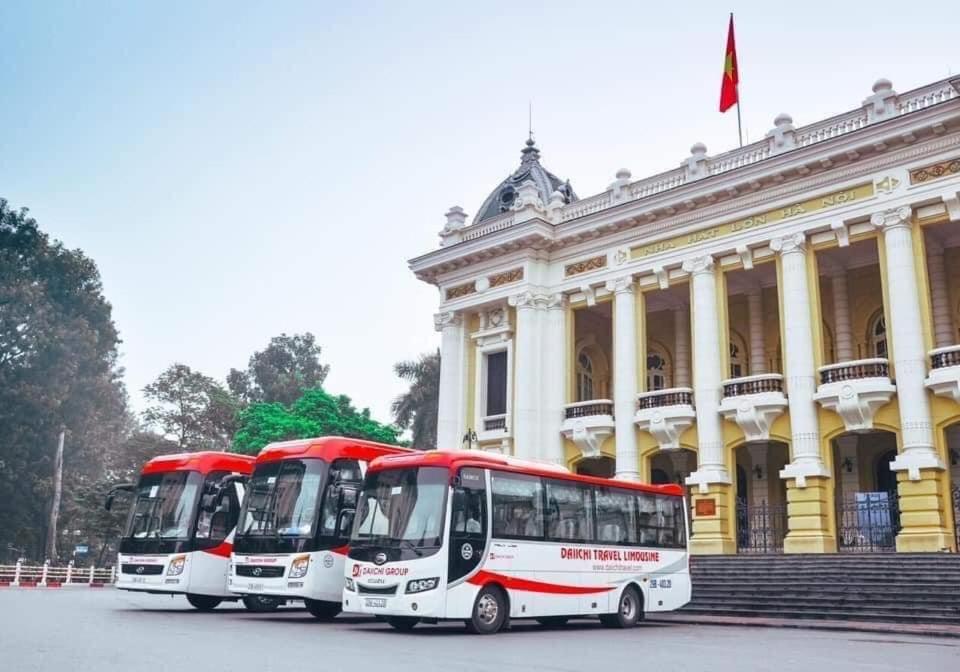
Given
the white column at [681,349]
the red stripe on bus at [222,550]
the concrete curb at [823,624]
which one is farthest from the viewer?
the white column at [681,349]

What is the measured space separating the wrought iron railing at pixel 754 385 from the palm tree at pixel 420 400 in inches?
876

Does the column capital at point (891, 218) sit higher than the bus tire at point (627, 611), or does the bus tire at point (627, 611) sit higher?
the column capital at point (891, 218)

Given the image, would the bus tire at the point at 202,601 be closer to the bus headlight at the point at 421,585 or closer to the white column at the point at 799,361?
the bus headlight at the point at 421,585

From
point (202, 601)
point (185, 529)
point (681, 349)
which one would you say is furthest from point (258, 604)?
point (681, 349)

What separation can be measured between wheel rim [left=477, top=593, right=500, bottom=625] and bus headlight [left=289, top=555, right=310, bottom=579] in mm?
3270

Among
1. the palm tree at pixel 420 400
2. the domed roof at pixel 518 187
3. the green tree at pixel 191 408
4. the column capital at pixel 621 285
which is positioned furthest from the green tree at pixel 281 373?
the column capital at pixel 621 285

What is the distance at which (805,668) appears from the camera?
870cm

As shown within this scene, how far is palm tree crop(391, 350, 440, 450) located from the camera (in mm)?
44375

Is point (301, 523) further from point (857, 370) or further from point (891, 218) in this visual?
point (891, 218)

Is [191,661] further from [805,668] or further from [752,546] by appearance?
[752,546]

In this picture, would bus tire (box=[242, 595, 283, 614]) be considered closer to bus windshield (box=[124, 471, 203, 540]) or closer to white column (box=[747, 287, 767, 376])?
bus windshield (box=[124, 471, 203, 540])

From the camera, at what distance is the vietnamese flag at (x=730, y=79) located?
1027 inches

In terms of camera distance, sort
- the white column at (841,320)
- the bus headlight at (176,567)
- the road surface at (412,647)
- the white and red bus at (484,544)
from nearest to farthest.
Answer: the road surface at (412,647) → the white and red bus at (484,544) → the bus headlight at (176,567) → the white column at (841,320)

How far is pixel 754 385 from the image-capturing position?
76.5 feet
